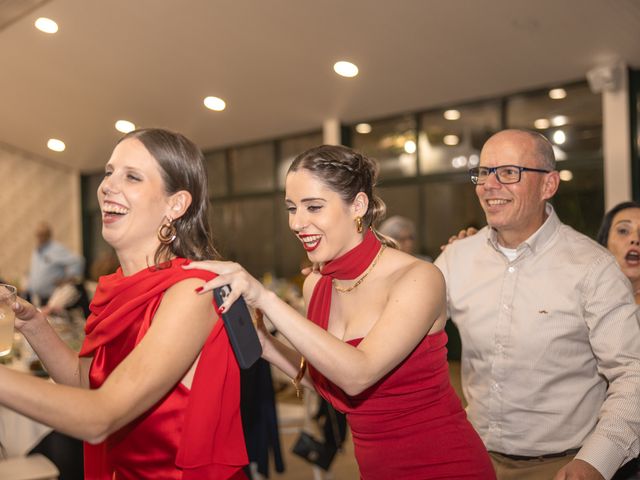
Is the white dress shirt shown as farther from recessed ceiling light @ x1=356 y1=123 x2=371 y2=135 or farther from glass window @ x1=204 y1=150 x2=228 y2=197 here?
glass window @ x1=204 y1=150 x2=228 y2=197

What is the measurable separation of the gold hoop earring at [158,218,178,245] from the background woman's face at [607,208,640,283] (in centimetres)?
163

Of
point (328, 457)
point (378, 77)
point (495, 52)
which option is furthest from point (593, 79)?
point (328, 457)

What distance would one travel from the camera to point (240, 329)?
3.95 feet

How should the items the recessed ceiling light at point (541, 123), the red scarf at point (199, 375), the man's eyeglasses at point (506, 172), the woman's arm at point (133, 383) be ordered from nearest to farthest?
the woman's arm at point (133, 383)
the red scarf at point (199, 375)
the man's eyeglasses at point (506, 172)
the recessed ceiling light at point (541, 123)

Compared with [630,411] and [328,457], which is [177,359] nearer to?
[630,411]

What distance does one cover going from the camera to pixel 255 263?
9406mm

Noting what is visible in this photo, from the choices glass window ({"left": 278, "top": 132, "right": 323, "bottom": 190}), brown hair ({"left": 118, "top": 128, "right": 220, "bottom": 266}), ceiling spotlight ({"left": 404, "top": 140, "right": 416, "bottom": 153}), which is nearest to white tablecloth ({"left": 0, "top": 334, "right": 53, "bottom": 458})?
brown hair ({"left": 118, "top": 128, "right": 220, "bottom": 266})

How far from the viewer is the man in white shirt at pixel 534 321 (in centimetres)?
187

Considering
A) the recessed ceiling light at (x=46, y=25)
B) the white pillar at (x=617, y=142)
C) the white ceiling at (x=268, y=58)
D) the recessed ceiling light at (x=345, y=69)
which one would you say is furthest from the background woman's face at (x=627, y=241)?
the recessed ceiling light at (x=345, y=69)

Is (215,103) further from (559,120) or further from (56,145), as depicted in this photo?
(56,145)

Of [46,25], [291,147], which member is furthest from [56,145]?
[291,147]

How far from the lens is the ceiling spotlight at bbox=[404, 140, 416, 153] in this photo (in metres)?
7.71

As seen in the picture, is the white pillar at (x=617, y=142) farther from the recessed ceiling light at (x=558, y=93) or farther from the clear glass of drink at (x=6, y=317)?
the clear glass of drink at (x=6, y=317)

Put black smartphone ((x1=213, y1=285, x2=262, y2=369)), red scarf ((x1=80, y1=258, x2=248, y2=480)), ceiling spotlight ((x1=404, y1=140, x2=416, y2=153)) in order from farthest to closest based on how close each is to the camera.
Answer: ceiling spotlight ((x1=404, y1=140, x2=416, y2=153)), red scarf ((x1=80, y1=258, x2=248, y2=480)), black smartphone ((x1=213, y1=285, x2=262, y2=369))
